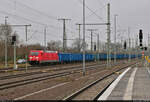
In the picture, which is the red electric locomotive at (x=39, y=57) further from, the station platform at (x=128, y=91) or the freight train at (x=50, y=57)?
the station platform at (x=128, y=91)

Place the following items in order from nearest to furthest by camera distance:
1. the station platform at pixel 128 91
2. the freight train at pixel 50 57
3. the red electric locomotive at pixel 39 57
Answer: the station platform at pixel 128 91, the red electric locomotive at pixel 39 57, the freight train at pixel 50 57

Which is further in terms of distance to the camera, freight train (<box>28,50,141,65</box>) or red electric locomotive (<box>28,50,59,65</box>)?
freight train (<box>28,50,141,65</box>)

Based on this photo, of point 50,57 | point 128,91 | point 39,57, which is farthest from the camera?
point 50,57

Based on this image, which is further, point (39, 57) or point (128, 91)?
point (39, 57)

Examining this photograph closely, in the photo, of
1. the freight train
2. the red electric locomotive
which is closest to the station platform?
the red electric locomotive

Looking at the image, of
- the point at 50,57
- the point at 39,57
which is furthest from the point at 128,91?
the point at 50,57

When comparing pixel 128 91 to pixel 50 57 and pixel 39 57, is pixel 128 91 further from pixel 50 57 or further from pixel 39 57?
pixel 50 57

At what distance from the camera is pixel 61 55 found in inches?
2309

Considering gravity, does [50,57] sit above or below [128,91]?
above

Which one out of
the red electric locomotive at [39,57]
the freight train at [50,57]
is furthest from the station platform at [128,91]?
the freight train at [50,57]

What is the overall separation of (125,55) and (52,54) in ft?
210

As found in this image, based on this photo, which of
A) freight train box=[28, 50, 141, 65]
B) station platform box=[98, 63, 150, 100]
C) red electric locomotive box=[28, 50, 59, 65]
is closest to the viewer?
station platform box=[98, 63, 150, 100]

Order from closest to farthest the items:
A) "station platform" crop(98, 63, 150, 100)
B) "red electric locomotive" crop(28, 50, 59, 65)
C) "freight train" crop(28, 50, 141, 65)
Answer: "station platform" crop(98, 63, 150, 100)
"red electric locomotive" crop(28, 50, 59, 65)
"freight train" crop(28, 50, 141, 65)

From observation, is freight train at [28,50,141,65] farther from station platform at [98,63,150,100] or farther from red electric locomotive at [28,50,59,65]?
station platform at [98,63,150,100]
